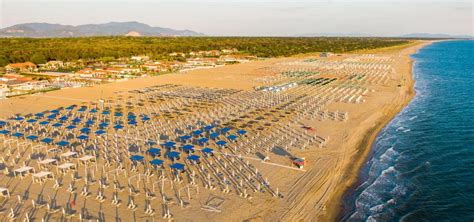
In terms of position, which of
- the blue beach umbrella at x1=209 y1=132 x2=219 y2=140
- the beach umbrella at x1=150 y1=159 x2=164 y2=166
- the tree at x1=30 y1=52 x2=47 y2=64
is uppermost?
the tree at x1=30 y1=52 x2=47 y2=64

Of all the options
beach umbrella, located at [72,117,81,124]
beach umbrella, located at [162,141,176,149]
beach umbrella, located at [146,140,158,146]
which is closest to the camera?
beach umbrella, located at [162,141,176,149]

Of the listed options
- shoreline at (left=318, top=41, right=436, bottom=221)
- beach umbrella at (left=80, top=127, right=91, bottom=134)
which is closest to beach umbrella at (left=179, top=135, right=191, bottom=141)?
beach umbrella at (left=80, top=127, right=91, bottom=134)

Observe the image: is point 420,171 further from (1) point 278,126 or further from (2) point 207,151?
(2) point 207,151

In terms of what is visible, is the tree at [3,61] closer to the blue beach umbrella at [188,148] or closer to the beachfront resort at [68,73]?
the beachfront resort at [68,73]

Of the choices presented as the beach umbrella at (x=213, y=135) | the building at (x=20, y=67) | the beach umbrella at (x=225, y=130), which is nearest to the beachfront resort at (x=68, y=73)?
the building at (x=20, y=67)

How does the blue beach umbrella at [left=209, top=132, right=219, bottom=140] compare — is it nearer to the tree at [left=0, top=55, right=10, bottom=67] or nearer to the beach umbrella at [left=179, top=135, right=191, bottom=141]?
the beach umbrella at [left=179, top=135, right=191, bottom=141]

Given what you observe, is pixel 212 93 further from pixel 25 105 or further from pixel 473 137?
pixel 473 137
